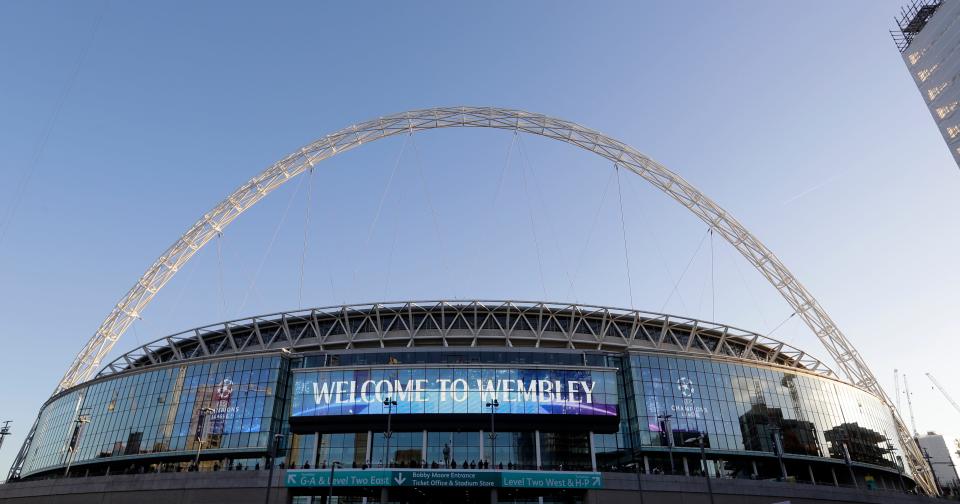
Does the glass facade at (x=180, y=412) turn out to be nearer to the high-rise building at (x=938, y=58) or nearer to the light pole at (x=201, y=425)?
the light pole at (x=201, y=425)

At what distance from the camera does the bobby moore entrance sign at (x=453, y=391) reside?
62.3 metres

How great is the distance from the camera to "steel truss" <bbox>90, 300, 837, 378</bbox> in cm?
7750

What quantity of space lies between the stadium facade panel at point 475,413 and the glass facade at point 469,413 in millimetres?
154

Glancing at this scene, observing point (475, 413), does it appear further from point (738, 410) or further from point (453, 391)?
point (738, 410)

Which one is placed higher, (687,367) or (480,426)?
(687,367)

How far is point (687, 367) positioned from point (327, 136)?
56.4 m

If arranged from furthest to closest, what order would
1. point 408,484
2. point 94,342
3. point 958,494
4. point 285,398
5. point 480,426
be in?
1. point 94,342
2. point 958,494
3. point 285,398
4. point 480,426
5. point 408,484

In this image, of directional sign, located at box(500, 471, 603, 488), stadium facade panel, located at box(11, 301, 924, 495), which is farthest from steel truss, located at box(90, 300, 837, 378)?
directional sign, located at box(500, 471, 603, 488)

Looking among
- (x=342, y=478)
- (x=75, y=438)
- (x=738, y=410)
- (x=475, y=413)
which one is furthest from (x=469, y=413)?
(x=75, y=438)

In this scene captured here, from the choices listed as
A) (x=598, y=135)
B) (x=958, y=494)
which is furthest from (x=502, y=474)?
(x=958, y=494)

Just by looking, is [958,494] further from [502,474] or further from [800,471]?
[502,474]

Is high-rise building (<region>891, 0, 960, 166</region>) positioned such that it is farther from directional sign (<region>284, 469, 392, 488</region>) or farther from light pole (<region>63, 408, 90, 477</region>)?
light pole (<region>63, 408, 90, 477</region>)

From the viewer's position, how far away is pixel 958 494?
82.2 m

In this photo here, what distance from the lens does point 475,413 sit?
6188 centimetres
